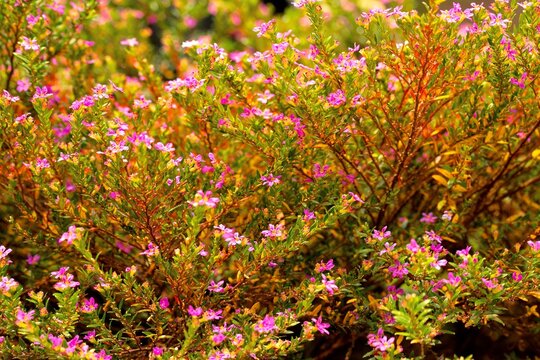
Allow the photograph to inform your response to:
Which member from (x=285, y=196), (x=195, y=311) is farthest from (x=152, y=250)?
(x=285, y=196)

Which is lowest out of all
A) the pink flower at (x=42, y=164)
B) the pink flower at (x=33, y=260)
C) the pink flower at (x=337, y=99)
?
the pink flower at (x=33, y=260)

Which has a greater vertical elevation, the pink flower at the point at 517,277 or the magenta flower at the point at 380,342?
the pink flower at the point at 517,277

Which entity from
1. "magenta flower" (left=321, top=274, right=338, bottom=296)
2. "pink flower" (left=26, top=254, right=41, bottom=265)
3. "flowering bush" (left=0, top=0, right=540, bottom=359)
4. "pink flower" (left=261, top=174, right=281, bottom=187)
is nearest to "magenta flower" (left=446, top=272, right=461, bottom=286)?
"flowering bush" (left=0, top=0, right=540, bottom=359)

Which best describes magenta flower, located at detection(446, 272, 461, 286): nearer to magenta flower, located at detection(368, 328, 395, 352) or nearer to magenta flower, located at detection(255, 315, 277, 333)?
magenta flower, located at detection(368, 328, 395, 352)

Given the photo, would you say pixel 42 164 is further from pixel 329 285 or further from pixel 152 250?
pixel 329 285

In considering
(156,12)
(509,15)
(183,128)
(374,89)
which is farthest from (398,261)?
(156,12)

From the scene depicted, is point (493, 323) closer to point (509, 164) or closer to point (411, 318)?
point (509, 164)

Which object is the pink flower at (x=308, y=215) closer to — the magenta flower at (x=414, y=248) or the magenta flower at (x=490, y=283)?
the magenta flower at (x=414, y=248)

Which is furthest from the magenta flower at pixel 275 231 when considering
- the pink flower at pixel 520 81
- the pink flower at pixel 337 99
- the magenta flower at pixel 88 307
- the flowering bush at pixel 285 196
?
the pink flower at pixel 520 81

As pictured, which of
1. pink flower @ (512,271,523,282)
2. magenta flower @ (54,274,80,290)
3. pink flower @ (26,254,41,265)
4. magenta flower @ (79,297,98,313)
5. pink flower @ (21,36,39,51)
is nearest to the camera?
magenta flower @ (54,274,80,290)
